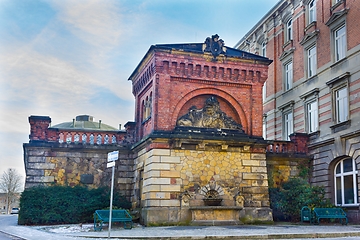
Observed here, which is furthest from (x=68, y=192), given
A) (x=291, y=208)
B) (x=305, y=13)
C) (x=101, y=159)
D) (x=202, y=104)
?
(x=305, y=13)

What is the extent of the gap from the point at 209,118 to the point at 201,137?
1516 mm

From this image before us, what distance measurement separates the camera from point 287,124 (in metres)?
30.4

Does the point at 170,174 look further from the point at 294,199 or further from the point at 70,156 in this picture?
the point at 294,199

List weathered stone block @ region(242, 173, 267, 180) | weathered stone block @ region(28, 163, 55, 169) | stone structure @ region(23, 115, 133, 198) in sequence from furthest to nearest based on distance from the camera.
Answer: stone structure @ region(23, 115, 133, 198) → weathered stone block @ region(28, 163, 55, 169) → weathered stone block @ region(242, 173, 267, 180)

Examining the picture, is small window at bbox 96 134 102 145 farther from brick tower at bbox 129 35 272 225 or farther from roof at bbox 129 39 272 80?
roof at bbox 129 39 272 80

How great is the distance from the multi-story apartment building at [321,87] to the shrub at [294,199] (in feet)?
4.80

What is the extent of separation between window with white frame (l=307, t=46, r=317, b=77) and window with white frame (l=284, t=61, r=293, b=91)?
2.34 meters

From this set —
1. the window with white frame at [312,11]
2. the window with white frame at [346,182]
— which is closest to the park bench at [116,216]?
the window with white frame at [346,182]

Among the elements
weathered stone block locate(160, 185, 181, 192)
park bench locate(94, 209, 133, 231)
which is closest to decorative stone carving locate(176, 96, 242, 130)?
weathered stone block locate(160, 185, 181, 192)

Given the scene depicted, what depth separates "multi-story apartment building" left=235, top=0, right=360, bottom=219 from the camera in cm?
2302

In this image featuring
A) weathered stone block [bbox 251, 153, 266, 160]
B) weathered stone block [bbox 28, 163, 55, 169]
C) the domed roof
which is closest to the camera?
weathered stone block [bbox 251, 153, 266, 160]

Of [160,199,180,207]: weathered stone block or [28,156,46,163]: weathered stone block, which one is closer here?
[160,199,180,207]: weathered stone block

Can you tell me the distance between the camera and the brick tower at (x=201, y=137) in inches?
795

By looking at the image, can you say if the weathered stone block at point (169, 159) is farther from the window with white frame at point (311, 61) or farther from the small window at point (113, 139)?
the window with white frame at point (311, 61)
